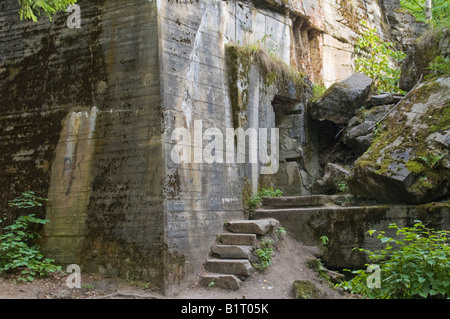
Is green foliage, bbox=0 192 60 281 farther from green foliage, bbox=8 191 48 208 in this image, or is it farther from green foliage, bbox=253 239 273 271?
green foliage, bbox=253 239 273 271

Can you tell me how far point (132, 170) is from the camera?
7.29 meters

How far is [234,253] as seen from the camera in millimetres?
7438

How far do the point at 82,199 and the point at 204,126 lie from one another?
2.38m

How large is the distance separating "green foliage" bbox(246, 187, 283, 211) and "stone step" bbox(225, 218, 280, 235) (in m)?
0.67

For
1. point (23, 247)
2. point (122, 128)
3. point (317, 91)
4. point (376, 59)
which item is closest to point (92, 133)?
point (122, 128)

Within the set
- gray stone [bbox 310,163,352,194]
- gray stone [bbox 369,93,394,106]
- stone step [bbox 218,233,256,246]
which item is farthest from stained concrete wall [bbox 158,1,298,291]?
gray stone [bbox 369,93,394,106]

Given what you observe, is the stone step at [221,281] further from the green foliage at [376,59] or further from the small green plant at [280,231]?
the green foliage at [376,59]

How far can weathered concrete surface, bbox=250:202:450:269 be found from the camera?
730 centimetres

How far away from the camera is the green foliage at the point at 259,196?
8828mm

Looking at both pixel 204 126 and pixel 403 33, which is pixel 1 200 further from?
pixel 403 33

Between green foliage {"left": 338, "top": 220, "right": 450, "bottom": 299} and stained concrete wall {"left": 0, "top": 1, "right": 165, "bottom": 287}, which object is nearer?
green foliage {"left": 338, "top": 220, "right": 450, "bottom": 299}

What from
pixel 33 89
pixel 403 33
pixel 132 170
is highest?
pixel 403 33

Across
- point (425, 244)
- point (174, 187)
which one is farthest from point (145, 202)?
point (425, 244)

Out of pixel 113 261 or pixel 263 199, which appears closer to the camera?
pixel 113 261
